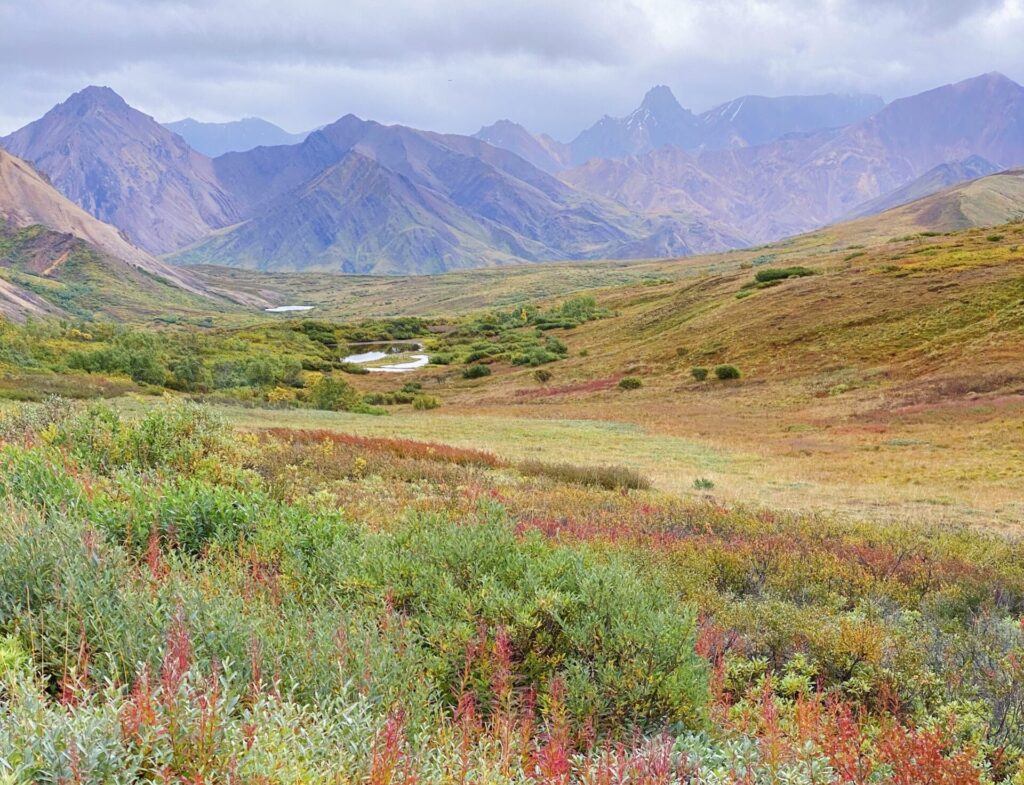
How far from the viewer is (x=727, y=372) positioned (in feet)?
162

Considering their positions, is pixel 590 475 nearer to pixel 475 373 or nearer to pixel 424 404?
pixel 424 404

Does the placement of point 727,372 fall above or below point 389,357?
below

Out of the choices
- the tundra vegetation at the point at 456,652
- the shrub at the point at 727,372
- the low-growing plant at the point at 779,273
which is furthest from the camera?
the low-growing plant at the point at 779,273

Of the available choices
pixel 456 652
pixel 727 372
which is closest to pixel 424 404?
pixel 727 372

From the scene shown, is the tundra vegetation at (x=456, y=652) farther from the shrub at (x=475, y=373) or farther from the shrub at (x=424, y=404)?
the shrub at (x=475, y=373)

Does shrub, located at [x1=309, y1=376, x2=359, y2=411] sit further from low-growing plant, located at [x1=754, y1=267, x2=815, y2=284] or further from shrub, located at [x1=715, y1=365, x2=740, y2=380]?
low-growing plant, located at [x1=754, y1=267, x2=815, y2=284]

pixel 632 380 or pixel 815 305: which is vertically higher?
pixel 815 305

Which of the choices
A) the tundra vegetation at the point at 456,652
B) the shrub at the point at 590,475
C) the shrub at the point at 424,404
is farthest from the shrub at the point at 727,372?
the tundra vegetation at the point at 456,652

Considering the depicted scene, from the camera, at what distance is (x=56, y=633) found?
3.67 metres

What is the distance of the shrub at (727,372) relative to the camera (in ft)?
161

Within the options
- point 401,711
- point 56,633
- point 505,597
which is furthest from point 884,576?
point 56,633

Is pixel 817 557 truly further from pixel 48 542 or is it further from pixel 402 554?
pixel 48 542

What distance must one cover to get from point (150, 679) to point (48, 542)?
1.84 m

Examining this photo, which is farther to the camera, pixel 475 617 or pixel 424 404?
pixel 424 404
